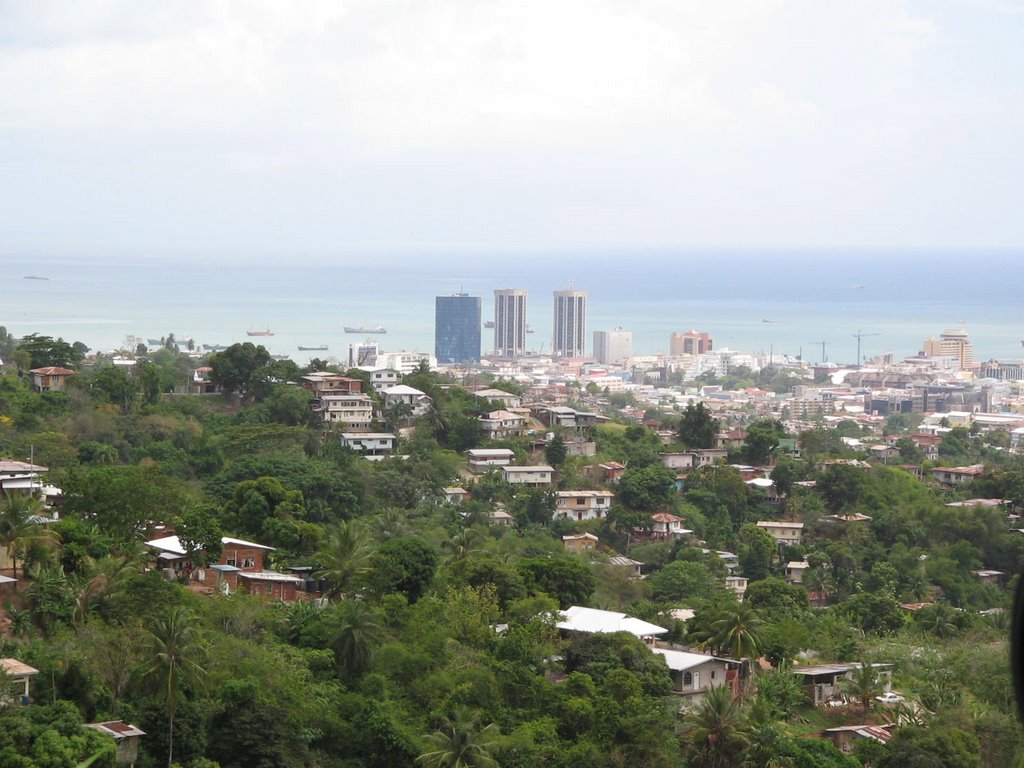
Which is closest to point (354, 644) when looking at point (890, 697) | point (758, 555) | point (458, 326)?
point (890, 697)

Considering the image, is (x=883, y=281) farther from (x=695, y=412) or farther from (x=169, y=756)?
(x=169, y=756)

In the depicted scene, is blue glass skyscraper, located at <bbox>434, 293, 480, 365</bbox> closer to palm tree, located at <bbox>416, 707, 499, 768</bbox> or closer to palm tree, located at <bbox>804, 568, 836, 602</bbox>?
palm tree, located at <bbox>804, 568, 836, 602</bbox>

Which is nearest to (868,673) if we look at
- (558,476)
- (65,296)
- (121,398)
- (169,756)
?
(169,756)

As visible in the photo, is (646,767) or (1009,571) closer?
(646,767)

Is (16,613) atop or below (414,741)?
atop

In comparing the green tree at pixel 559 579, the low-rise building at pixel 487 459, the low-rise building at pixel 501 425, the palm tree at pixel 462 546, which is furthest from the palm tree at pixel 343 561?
the low-rise building at pixel 501 425

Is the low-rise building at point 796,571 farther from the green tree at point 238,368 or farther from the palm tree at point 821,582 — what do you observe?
→ the green tree at point 238,368

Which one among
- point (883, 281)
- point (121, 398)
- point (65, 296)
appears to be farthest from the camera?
point (883, 281)
